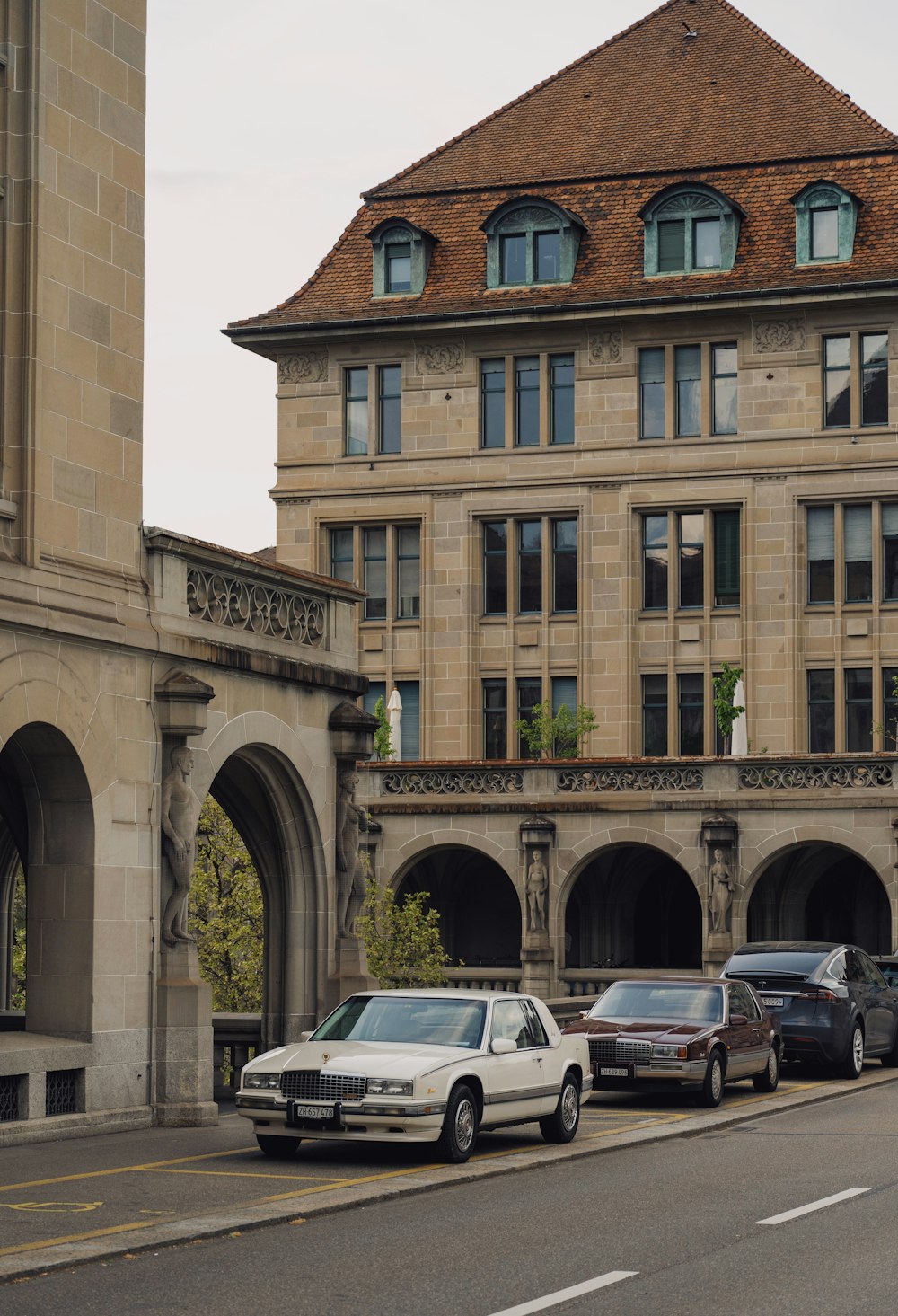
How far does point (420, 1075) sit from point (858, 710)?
37.2 meters

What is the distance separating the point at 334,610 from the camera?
23.7m

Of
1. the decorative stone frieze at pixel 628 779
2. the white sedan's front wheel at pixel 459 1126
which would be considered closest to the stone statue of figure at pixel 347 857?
the white sedan's front wheel at pixel 459 1126

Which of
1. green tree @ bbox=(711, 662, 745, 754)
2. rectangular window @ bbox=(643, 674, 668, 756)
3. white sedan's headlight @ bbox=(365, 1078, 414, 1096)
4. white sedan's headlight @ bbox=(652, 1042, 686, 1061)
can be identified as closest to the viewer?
white sedan's headlight @ bbox=(365, 1078, 414, 1096)

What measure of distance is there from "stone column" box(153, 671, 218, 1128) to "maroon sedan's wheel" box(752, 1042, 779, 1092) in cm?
694

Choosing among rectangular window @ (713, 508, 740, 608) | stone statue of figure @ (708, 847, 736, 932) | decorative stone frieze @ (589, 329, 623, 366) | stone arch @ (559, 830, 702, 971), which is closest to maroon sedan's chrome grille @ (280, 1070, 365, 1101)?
stone statue of figure @ (708, 847, 736, 932)

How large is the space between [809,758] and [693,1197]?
98.1ft

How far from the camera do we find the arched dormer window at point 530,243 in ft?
180

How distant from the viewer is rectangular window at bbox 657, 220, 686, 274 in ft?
177

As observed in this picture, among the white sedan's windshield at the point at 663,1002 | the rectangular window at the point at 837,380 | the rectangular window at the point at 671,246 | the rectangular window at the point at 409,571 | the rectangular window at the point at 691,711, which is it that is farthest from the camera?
the rectangular window at the point at 409,571

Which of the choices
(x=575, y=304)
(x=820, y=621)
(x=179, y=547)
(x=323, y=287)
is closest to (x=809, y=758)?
(x=820, y=621)

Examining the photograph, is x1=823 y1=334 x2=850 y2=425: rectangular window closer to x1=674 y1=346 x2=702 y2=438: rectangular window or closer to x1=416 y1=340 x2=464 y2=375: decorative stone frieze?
x1=674 y1=346 x2=702 y2=438: rectangular window

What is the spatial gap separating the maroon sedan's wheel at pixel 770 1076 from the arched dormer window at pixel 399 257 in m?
34.7

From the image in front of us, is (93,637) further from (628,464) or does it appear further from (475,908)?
(628,464)

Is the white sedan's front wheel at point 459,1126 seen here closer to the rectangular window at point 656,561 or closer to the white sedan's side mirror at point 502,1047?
the white sedan's side mirror at point 502,1047
